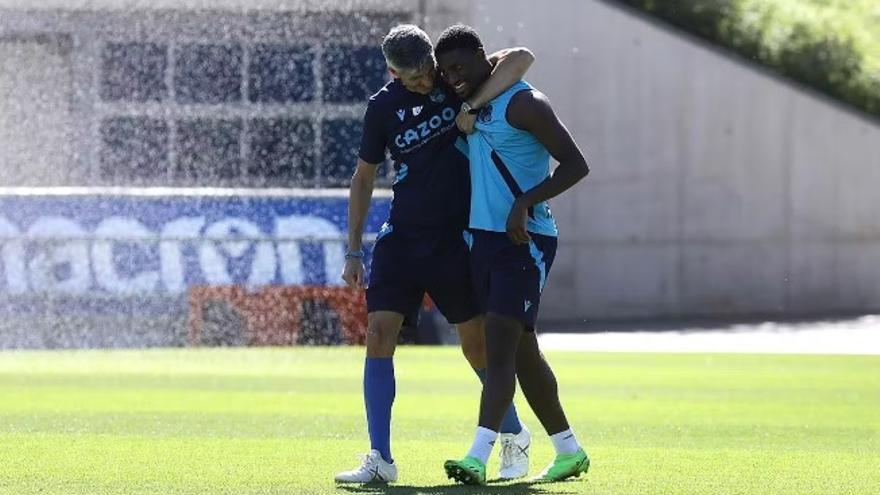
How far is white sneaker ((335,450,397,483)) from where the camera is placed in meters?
8.89

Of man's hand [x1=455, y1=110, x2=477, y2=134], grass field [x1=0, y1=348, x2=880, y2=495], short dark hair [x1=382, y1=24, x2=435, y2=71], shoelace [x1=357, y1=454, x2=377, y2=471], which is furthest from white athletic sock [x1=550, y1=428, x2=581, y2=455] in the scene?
short dark hair [x1=382, y1=24, x2=435, y2=71]

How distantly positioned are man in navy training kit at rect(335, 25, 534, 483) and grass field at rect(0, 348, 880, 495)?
1.23 ft

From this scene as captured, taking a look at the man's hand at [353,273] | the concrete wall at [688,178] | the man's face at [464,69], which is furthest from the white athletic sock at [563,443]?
the concrete wall at [688,178]

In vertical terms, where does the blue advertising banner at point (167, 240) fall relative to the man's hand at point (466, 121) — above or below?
below

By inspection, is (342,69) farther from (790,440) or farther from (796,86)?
(790,440)

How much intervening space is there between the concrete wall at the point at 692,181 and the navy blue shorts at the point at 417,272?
19.6m

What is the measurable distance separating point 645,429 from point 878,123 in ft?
61.6

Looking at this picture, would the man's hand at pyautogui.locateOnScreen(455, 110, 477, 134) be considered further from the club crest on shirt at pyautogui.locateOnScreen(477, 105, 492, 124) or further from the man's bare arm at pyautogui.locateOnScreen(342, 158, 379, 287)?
the man's bare arm at pyautogui.locateOnScreen(342, 158, 379, 287)

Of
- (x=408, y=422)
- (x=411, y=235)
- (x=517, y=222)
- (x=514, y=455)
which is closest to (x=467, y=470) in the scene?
(x=514, y=455)

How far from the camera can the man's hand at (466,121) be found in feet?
29.0

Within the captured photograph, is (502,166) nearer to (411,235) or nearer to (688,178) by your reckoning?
(411,235)

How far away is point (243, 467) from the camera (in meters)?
9.57

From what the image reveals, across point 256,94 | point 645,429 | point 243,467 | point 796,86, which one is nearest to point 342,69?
point 256,94

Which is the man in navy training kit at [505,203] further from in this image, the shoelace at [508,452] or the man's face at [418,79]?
the shoelace at [508,452]
